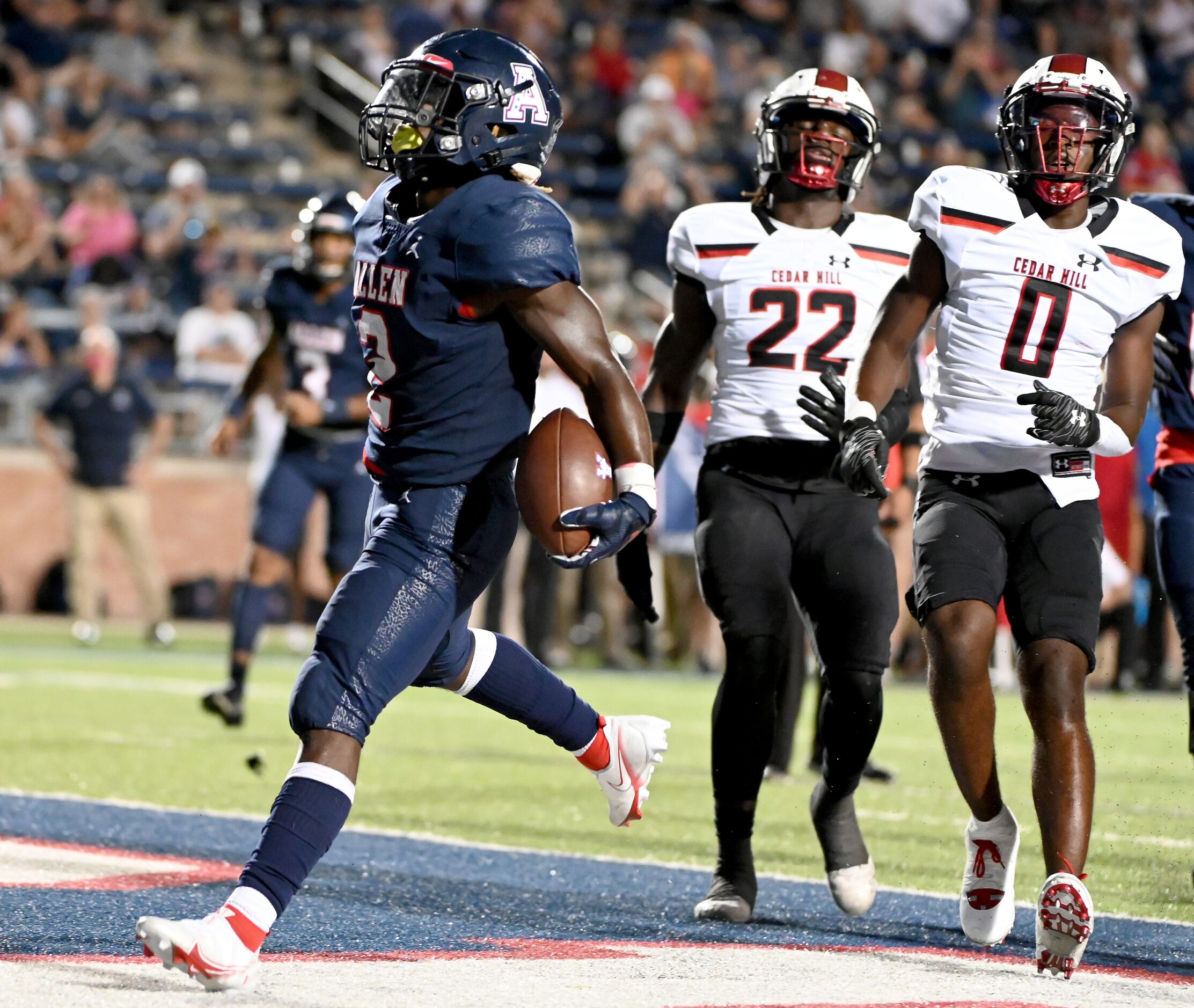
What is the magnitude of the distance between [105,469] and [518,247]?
409 inches

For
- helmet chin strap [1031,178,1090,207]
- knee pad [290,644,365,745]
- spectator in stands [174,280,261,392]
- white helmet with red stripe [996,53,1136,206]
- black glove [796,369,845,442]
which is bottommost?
spectator in stands [174,280,261,392]

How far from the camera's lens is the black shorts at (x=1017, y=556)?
402cm

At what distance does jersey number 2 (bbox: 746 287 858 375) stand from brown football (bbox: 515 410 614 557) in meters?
1.12

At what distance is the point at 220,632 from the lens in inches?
580

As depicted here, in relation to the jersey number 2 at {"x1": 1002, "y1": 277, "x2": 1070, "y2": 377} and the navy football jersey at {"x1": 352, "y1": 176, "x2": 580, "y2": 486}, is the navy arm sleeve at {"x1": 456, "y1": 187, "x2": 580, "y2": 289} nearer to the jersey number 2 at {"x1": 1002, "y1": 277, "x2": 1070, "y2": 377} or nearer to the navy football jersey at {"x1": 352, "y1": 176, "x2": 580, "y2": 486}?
the navy football jersey at {"x1": 352, "y1": 176, "x2": 580, "y2": 486}

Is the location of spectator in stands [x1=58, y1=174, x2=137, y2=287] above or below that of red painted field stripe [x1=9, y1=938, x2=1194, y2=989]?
below

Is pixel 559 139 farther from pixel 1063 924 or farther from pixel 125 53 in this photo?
pixel 1063 924

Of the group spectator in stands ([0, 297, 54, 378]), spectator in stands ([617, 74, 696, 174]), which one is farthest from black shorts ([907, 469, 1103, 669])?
spectator in stands ([617, 74, 696, 174])

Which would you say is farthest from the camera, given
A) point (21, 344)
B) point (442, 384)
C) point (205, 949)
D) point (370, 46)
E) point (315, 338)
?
point (370, 46)

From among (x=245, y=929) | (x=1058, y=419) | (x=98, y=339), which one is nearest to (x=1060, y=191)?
(x=1058, y=419)

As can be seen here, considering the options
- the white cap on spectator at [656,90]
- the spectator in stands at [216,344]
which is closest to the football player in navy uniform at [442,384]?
the spectator in stands at [216,344]

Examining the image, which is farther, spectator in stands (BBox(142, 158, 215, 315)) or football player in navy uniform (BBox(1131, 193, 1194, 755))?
spectator in stands (BBox(142, 158, 215, 315))

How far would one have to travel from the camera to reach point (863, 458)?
13.4ft

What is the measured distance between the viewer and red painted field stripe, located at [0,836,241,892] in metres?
4.50
